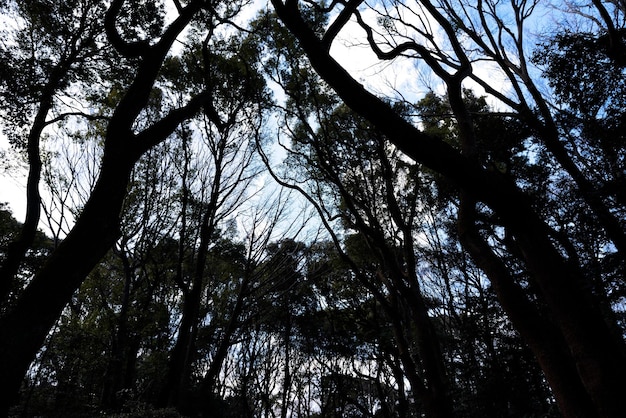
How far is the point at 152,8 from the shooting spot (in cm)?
683

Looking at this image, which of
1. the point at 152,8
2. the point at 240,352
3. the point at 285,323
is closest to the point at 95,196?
the point at 152,8

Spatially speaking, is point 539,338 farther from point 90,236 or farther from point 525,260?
point 90,236

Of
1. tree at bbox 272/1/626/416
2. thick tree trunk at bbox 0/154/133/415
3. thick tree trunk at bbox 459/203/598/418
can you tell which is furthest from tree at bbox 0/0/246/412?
thick tree trunk at bbox 459/203/598/418

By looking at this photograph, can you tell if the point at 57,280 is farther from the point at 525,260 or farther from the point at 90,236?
the point at 525,260

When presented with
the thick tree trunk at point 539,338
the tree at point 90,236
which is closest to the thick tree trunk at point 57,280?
the tree at point 90,236

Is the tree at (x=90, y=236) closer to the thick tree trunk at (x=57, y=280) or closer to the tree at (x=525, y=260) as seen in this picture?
the thick tree trunk at (x=57, y=280)

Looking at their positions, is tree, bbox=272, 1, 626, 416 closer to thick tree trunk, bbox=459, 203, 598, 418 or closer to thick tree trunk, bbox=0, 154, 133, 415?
thick tree trunk, bbox=459, 203, 598, 418

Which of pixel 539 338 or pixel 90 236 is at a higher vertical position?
pixel 90 236

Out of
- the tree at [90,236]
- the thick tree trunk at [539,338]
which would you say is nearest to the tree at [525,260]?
the thick tree trunk at [539,338]

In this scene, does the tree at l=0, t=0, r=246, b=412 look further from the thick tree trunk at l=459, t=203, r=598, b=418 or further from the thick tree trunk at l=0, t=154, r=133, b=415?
the thick tree trunk at l=459, t=203, r=598, b=418

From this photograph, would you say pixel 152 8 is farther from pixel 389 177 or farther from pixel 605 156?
pixel 605 156

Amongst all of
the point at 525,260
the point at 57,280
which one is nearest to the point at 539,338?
the point at 525,260

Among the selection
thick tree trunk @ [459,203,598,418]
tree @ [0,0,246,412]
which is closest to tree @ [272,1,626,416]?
thick tree trunk @ [459,203,598,418]

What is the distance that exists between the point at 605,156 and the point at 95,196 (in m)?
8.61
